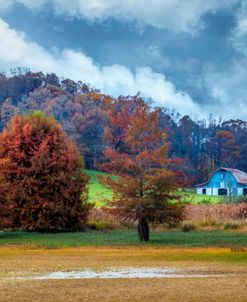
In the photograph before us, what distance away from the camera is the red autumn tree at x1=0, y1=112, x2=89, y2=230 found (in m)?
53.6

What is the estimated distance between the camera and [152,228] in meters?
55.7

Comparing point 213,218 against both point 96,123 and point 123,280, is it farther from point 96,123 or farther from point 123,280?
point 96,123

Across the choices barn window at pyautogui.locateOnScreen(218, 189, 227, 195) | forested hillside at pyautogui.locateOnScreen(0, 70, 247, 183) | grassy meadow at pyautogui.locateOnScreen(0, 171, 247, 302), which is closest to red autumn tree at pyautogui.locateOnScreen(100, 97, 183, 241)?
grassy meadow at pyautogui.locateOnScreen(0, 171, 247, 302)

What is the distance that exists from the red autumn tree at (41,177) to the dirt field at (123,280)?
16.2 m

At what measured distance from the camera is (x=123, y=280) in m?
21.7

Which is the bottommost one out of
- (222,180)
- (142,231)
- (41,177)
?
(142,231)

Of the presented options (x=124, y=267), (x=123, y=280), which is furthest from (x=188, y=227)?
(x=123, y=280)

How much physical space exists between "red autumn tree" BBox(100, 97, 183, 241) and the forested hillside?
7615cm

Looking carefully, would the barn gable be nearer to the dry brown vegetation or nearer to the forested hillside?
the forested hillside

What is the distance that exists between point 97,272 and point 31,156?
3125cm

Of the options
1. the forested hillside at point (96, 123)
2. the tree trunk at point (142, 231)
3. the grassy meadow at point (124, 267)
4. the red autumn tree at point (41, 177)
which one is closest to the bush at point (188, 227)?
the red autumn tree at point (41, 177)

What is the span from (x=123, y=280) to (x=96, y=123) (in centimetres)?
10920

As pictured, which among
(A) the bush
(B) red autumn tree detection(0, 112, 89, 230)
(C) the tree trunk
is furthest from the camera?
(A) the bush

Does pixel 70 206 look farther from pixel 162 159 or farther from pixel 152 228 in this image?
pixel 162 159
